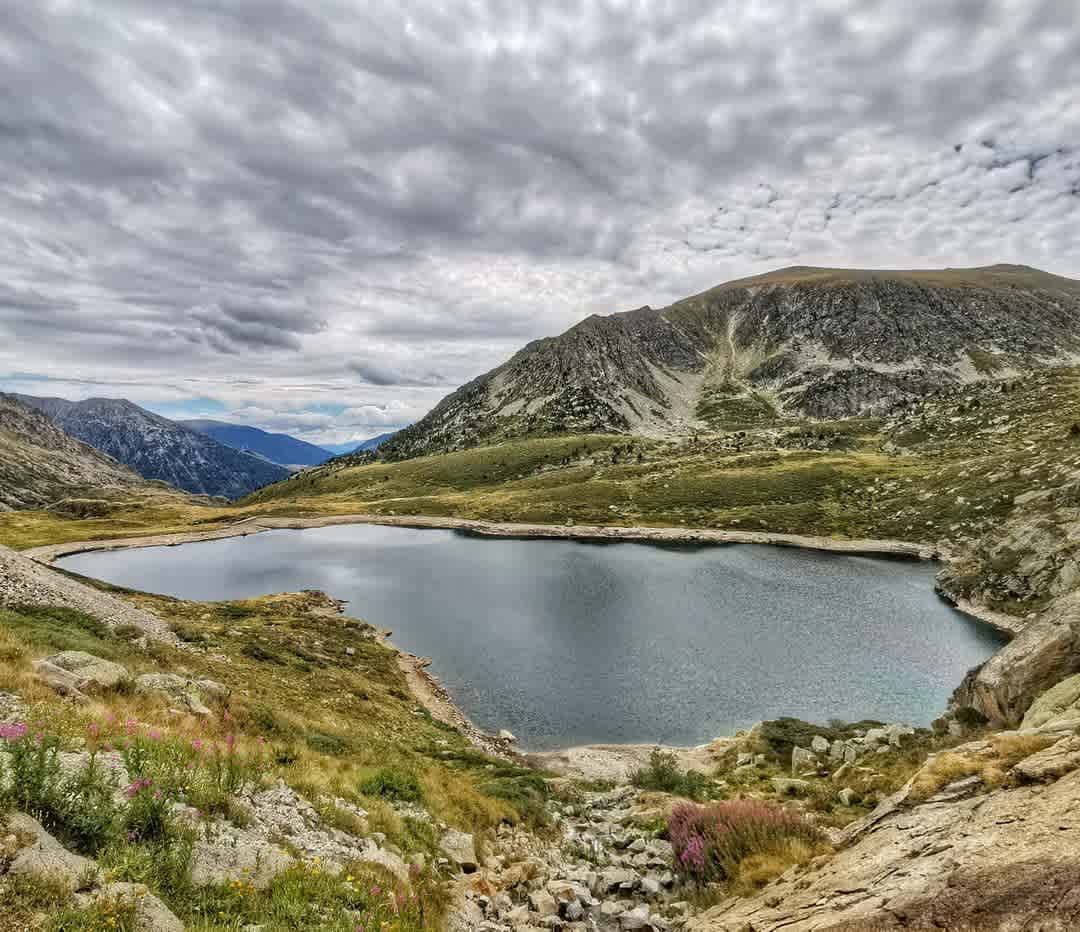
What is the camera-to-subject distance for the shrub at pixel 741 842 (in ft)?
32.8

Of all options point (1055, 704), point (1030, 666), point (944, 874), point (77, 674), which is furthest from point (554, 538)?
point (944, 874)

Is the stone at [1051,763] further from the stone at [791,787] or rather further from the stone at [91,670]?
the stone at [91,670]

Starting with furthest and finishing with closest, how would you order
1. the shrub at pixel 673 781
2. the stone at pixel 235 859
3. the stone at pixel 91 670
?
the shrub at pixel 673 781
the stone at pixel 91 670
the stone at pixel 235 859

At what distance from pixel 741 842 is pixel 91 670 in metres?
17.2

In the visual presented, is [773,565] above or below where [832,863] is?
below

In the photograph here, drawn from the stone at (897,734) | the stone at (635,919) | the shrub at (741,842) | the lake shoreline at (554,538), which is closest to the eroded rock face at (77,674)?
the stone at (635,919)

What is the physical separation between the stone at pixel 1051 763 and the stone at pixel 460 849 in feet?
35.5

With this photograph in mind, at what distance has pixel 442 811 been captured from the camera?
14367 mm

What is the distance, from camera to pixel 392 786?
14.6 meters

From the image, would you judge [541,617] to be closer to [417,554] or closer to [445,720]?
[445,720]

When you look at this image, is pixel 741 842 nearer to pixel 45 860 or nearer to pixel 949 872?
pixel 949 872

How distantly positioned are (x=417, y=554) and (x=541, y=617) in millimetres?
50248

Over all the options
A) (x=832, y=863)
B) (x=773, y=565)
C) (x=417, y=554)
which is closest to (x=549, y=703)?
(x=832, y=863)

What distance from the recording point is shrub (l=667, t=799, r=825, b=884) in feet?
32.8
